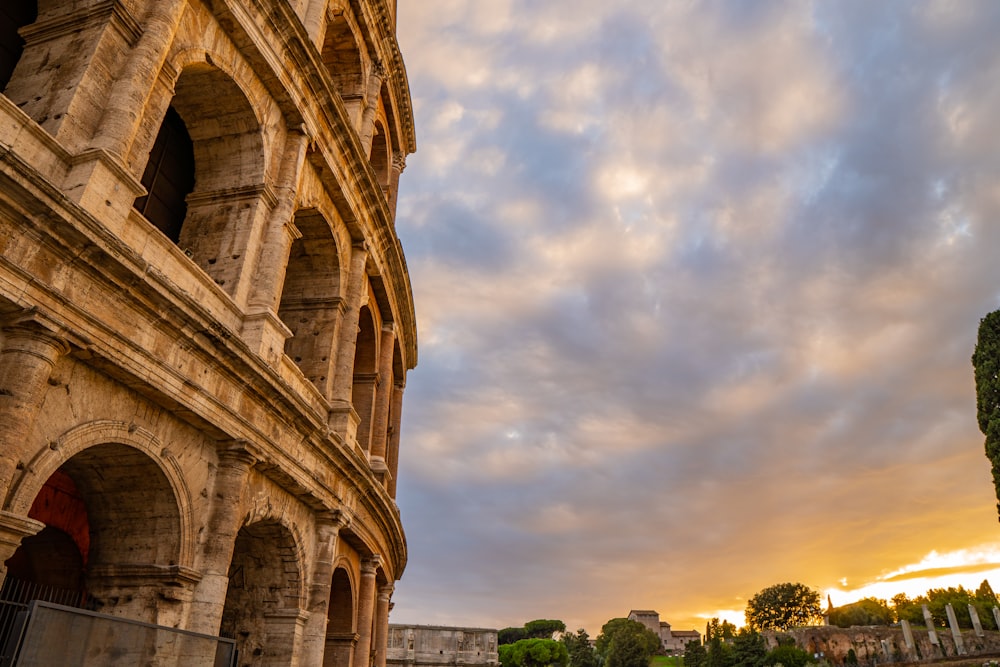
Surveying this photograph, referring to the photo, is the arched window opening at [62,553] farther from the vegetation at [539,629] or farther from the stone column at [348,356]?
the vegetation at [539,629]

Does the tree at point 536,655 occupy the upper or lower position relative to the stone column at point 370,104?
lower

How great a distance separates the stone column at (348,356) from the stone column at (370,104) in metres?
3.26

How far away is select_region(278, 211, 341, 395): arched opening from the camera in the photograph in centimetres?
1172

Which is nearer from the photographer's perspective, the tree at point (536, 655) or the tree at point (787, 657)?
the tree at point (787, 657)

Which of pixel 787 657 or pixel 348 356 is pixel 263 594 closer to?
pixel 348 356

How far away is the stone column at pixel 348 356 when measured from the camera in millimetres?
11441

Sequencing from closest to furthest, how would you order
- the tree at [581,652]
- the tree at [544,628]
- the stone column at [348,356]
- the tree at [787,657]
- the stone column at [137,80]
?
the stone column at [137,80] → the stone column at [348,356] → the tree at [787,657] → the tree at [581,652] → the tree at [544,628]

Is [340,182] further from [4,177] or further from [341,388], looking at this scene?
[4,177]

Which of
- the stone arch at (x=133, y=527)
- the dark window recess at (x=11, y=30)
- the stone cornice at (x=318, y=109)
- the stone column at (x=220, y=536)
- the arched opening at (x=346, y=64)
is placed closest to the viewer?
the stone arch at (x=133, y=527)

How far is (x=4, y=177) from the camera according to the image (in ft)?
17.1

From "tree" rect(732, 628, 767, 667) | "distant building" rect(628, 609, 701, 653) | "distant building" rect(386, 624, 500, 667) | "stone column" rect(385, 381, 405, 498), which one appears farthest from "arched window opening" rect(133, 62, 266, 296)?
"distant building" rect(628, 609, 701, 653)

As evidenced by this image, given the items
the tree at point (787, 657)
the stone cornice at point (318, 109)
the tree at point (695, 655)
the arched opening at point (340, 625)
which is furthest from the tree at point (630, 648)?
the stone cornice at point (318, 109)

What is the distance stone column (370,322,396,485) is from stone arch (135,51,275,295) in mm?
6346

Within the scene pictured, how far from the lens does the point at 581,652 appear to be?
8094cm
